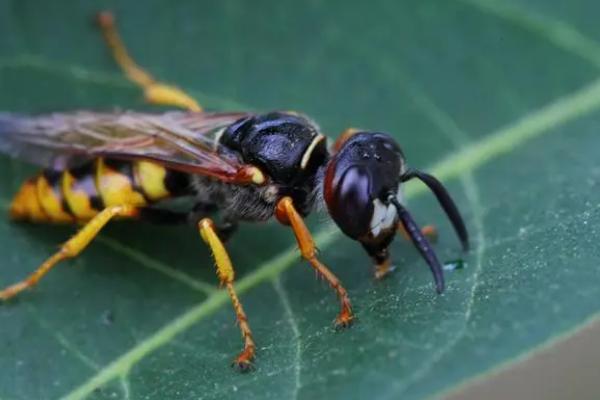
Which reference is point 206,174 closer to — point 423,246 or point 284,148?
point 284,148

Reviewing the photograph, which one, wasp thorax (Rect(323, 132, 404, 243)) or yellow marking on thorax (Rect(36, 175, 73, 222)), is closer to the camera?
wasp thorax (Rect(323, 132, 404, 243))

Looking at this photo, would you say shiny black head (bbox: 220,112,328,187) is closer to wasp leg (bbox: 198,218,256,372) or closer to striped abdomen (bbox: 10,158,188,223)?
wasp leg (bbox: 198,218,256,372)

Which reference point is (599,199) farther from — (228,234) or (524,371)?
(524,371)

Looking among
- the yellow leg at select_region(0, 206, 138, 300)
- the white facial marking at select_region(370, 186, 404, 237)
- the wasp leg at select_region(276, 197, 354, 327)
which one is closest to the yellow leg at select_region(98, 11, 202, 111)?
the yellow leg at select_region(0, 206, 138, 300)

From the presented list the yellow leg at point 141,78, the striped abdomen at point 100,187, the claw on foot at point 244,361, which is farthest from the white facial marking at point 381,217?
the yellow leg at point 141,78

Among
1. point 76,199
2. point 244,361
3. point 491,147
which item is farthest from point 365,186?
point 76,199

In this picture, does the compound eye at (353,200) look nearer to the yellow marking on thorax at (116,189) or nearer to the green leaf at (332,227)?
the green leaf at (332,227)

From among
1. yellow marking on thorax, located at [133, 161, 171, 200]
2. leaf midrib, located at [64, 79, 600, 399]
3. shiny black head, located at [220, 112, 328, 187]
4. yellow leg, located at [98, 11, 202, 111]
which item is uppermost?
yellow leg, located at [98, 11, 202, 111]
